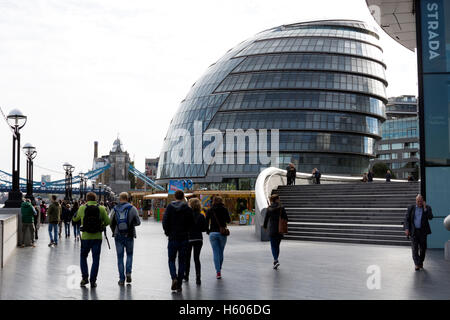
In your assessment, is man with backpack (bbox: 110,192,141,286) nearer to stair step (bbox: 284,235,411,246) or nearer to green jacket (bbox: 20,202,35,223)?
green jacket (bbox: 20,202,35,223)

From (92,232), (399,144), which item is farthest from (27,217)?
(399,144)

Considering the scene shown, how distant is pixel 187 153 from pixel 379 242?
5436 cm

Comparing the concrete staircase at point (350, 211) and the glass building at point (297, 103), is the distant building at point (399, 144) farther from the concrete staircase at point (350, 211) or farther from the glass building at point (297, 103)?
the concrete staircase at point (350, 211)

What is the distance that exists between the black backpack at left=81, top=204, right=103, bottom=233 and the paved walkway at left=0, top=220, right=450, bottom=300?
3.73ft

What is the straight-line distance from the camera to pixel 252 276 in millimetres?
12891

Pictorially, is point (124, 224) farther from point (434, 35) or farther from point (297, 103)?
point (297, 103)

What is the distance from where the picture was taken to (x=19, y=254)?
18.4m

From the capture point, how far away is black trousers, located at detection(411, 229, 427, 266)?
14.0m

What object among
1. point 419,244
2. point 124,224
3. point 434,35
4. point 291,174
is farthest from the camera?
point 291,174

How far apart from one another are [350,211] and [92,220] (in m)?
17.0

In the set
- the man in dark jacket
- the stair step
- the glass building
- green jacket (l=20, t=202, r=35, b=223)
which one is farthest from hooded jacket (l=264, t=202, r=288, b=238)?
the glass building

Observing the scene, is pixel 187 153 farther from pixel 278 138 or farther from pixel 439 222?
pixel 439 222
